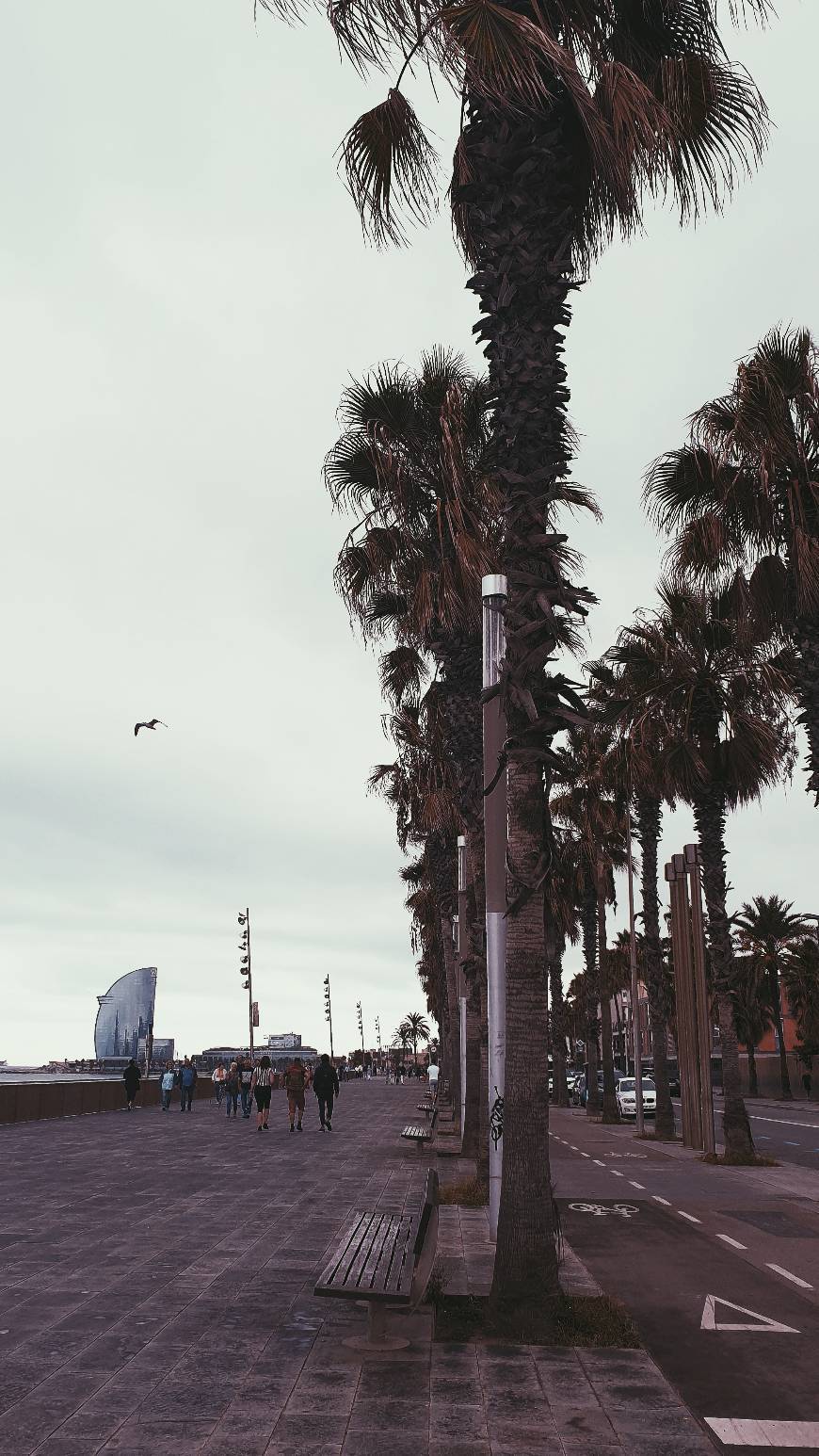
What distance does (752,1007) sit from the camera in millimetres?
67688

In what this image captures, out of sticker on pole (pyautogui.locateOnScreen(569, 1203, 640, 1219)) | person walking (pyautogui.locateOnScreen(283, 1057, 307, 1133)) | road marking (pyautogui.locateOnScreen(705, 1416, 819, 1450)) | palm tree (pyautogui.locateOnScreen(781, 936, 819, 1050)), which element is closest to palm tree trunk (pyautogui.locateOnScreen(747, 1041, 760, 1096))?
palm tree (pyautogui.locateOnScreen(781, 936, 819, 1050))

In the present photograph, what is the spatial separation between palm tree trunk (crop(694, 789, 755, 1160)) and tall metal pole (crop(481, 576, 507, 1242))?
13232mm

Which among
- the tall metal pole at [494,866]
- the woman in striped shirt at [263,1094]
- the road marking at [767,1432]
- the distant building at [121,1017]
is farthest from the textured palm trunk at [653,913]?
the distant building at [121,1017]

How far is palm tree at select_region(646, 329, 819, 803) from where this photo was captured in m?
13.5

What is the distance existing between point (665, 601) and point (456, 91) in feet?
56.4

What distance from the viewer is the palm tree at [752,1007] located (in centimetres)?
6250

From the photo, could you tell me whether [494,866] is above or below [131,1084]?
above

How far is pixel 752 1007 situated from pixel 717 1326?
62.8 metres

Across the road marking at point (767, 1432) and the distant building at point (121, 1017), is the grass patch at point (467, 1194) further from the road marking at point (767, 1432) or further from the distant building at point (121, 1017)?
the distant building at point (121, 1017)

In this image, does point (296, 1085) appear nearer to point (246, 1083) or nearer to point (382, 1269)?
point (246, 1083)

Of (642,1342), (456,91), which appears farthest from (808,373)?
(642,1342)

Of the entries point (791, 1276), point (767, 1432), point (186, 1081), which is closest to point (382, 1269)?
point (767, 1432)

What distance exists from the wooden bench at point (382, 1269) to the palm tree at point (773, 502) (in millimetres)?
7501

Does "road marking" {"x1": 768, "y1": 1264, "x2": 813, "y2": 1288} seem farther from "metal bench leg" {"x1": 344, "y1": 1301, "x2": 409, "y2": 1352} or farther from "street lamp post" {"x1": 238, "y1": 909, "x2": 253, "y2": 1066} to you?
"street lamp post" {"x1": 238, "y1": 909, "x2": 253, "y2": 1066}
